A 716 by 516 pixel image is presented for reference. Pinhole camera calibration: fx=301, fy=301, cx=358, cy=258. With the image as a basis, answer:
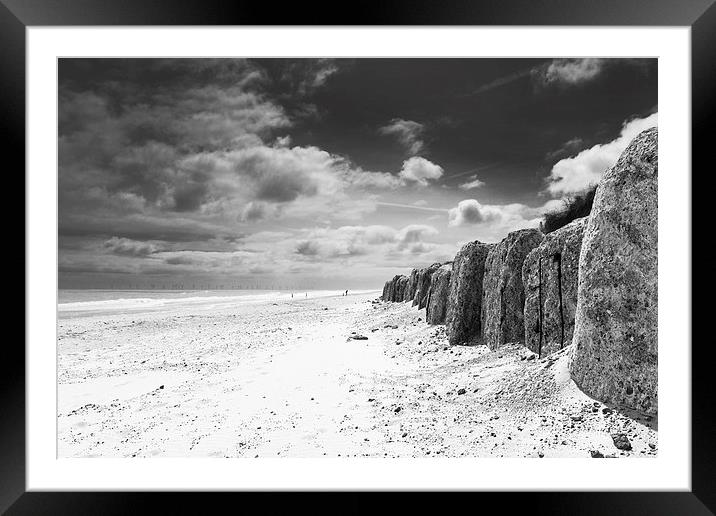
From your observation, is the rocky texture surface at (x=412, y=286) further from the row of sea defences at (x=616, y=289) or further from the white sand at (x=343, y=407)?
the row of sea defences at (x=616, y=289)

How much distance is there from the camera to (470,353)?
6.24 metres

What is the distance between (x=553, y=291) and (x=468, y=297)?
2376 millimetres

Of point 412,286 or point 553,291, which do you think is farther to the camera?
point 412,286

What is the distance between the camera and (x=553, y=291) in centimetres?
469

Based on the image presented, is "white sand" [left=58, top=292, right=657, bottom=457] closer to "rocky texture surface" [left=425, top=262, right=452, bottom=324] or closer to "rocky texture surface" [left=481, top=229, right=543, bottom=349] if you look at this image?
"rocky texture surface" [left=481, top=229, right=543, bottom=349]

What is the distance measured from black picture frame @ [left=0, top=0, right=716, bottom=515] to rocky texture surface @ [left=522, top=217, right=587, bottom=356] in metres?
1.80

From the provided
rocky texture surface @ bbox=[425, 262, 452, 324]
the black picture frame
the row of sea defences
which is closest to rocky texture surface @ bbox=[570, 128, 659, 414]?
the row of sea defences

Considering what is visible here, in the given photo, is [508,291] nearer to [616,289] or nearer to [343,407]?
[616,289]

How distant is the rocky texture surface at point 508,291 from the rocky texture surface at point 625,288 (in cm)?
218
